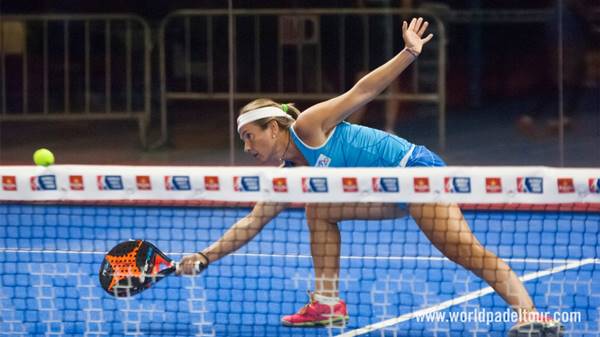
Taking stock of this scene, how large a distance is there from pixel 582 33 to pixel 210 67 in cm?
341

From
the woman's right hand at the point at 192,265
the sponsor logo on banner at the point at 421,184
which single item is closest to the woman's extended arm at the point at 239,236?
the woman's right hand at the point at 192,265

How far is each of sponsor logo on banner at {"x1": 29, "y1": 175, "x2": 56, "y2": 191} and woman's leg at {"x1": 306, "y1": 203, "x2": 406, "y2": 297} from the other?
1245mm

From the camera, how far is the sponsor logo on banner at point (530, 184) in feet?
19.3

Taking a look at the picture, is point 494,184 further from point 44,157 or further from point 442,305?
point 44,157

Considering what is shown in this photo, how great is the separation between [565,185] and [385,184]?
2.42 feet

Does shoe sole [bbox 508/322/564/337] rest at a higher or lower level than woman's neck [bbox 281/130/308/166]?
lower

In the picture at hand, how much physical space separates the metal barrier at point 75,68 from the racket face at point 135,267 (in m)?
6.81

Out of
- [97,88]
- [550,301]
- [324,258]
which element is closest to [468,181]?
[324,258]

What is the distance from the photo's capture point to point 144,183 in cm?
611

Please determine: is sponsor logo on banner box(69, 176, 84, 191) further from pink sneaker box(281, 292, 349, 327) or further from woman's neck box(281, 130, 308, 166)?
pink sneaker box(281, 292, 349, 327)

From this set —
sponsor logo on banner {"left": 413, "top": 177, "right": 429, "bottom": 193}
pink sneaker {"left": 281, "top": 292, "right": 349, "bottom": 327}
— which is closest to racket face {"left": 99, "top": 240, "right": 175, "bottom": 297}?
pink sneaker {"left": 281, "top": 292, "right": 349, "bottom": 327}

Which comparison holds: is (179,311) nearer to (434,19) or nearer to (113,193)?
(113,193)

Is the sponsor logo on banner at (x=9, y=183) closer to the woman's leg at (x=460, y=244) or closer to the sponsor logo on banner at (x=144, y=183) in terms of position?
the sponsor logo on banner at (x=144, y=183)

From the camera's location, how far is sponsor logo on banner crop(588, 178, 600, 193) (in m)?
5.88
